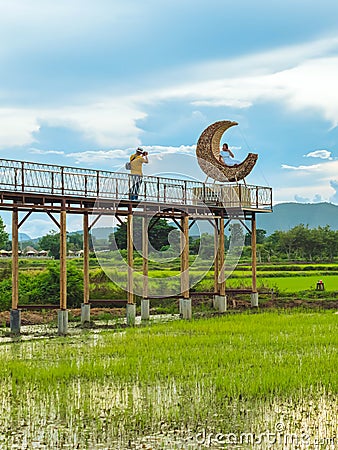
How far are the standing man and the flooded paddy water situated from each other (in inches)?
207

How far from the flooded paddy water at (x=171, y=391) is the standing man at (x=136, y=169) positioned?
5259mm

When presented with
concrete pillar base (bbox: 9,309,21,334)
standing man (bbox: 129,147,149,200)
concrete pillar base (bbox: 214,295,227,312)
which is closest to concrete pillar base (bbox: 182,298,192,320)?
concrete pillar base (bbox: 214,295,227,312)

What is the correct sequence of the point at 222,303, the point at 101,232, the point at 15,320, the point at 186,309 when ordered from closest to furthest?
the point at 15,320
the point at 101,232
the point at 186,309
the point at 222,303

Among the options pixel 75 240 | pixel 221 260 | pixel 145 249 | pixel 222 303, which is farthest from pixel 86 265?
pixel 75 240

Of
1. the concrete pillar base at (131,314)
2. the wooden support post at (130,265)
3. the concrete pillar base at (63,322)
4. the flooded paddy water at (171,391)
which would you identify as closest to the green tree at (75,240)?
the wooden support post at (130,265)

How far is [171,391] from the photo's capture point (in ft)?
35.4

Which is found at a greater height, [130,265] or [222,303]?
[130,265]

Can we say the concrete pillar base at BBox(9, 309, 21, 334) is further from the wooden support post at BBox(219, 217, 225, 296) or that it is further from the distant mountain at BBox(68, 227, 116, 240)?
the wooden support post at BBox(219, 217, 225, 296)

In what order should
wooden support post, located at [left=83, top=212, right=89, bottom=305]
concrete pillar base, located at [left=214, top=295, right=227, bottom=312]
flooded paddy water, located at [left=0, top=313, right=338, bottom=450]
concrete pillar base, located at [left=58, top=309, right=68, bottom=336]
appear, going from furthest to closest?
concrete pillar base, located at [left=214, top=295, right=227, bottom=312] → wooden support post, located at [left=83, top=212, right=89, bottom=305] → concrete pillar base, located at [left=58, top=309, right=68, bottom=336] → flooded paddy water, located at [left=0, top=313, right=338, bottom=450]

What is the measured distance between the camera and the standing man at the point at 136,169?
20.4 meters

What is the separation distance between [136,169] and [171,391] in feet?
35.2

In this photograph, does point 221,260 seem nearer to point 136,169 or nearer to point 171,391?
point 136,169

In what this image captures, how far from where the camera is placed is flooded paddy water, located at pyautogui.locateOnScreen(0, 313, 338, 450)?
333 inches

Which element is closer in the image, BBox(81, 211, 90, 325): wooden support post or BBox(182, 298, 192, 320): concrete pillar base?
BBox(81, 211, 90, 325): wooden support post
